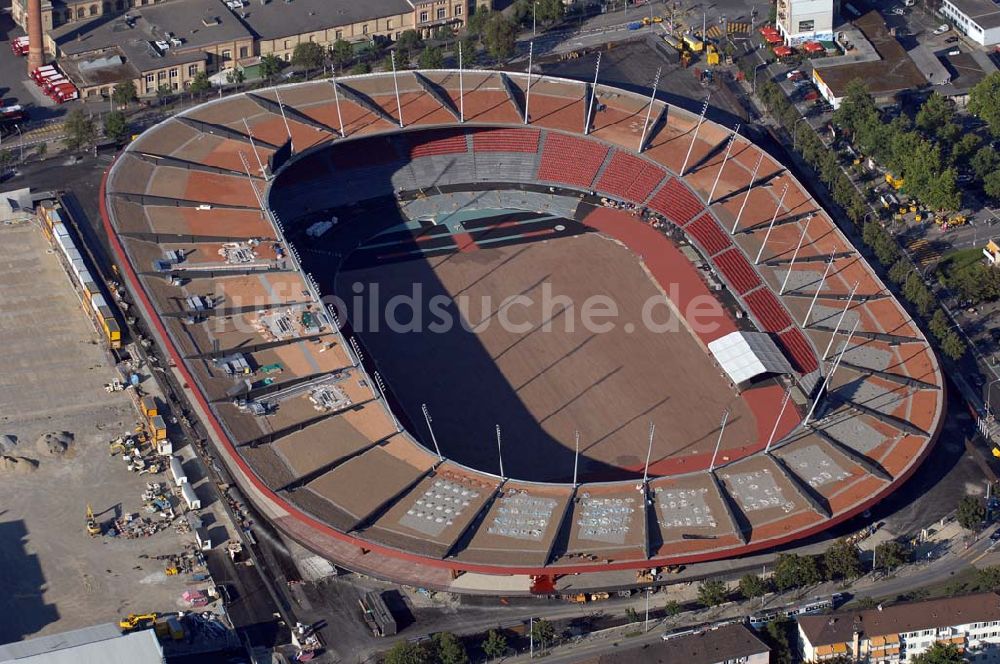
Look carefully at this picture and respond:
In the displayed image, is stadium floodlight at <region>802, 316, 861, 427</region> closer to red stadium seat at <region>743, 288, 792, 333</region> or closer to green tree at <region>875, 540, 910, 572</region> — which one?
red stadium seat at <region>743, 288, 792, 333</region>

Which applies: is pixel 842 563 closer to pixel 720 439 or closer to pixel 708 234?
pixel 720 439

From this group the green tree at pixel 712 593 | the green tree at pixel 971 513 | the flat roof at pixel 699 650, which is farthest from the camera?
the green tree at pixel 971 513

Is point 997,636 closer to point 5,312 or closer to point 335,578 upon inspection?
point 335,578

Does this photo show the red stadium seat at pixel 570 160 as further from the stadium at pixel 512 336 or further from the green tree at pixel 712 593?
the green tree at pixel 712 593

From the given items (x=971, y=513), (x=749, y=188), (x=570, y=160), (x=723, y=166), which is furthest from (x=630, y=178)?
(x=971, y=513)

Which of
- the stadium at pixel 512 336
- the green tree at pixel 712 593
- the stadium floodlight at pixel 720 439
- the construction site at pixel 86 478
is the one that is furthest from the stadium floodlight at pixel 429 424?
the green tree at pixel 712 593

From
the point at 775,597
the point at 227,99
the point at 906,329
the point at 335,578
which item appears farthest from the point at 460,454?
the point at 227,99
